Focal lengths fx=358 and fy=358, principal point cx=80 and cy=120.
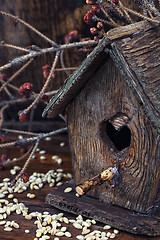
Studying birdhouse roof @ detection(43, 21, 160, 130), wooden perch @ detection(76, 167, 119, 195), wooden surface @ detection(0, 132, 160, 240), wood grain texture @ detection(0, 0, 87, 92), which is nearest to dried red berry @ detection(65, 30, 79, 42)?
wood grain texture @ detection(0, 0, 87, 92)

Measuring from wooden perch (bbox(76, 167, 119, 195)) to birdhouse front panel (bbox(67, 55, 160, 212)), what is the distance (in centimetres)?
3

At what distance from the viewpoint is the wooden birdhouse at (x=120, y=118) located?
0.86 metres

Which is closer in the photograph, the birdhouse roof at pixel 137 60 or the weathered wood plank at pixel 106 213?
the birdhouse roof at pixel 137 60

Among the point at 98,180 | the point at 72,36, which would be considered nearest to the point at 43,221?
the point at 98,180

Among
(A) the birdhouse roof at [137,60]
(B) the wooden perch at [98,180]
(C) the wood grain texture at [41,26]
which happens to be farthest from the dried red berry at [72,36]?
(B) the wooden perch at [98,180]

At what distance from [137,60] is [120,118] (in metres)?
0.18

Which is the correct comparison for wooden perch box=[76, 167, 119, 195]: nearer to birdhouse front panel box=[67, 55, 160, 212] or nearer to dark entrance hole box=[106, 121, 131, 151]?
birdhouse front panel box=[67, 55, 160, 212]

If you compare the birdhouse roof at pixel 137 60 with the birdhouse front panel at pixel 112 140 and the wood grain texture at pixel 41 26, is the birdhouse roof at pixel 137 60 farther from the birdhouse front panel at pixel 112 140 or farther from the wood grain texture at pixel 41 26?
the wood grain texture at pixel 41 26

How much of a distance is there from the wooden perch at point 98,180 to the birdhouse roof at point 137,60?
231 millimetres

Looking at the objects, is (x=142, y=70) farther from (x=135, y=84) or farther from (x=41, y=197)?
(x=41, y=197)

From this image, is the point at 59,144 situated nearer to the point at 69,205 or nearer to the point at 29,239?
the point at 69,205

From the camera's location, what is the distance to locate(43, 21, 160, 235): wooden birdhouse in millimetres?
861

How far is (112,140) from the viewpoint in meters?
1.17

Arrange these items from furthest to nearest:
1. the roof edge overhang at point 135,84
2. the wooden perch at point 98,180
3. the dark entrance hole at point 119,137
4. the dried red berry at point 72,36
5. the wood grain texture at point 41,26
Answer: the wood grain texture at point 41,26, the dried red berry at point 72,36, the dark entrance hole at point 119,137, the wooden perch at point 98,180, the roof edge overhang at point 135,84
